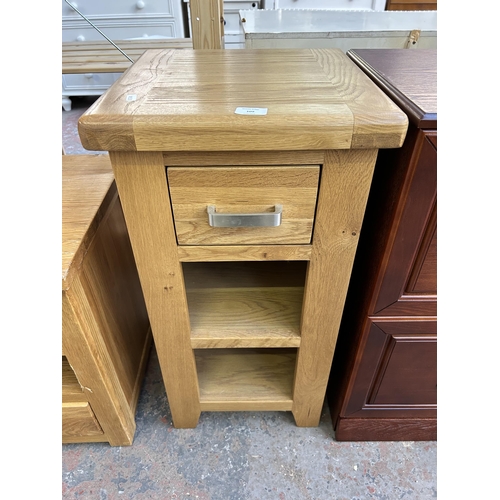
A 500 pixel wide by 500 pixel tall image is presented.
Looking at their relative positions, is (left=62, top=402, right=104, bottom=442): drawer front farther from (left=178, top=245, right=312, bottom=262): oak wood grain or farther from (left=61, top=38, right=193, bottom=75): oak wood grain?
(left=61, top=38, right=193, bottom=75): oak wood grain

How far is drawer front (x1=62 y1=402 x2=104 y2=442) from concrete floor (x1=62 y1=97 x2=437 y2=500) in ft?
0.25

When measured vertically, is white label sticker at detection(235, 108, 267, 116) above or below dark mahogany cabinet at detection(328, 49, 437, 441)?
above

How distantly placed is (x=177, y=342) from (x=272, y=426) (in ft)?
1.34

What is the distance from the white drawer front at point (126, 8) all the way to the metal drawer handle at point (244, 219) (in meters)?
2.31

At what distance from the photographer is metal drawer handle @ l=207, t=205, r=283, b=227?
522mm

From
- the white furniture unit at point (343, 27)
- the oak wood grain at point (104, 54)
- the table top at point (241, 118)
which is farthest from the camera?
the oak wood grain at point (104, 54)

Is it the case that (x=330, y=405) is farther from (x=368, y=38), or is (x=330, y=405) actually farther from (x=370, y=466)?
(x=368, y=38)

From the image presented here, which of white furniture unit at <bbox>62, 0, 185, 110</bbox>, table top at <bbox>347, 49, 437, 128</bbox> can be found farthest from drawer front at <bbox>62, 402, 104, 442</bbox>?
white furniture unit at <bbox>62, 0, 185, 110</bbox>

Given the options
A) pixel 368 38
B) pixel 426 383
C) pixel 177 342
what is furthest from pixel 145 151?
pixel 368 38

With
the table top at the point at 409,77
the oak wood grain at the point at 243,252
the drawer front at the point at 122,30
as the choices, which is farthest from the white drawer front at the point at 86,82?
the oak wood grain at the point at 243,252

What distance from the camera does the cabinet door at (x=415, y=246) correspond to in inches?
19.2

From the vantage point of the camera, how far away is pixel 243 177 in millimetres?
505

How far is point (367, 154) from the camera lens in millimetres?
491

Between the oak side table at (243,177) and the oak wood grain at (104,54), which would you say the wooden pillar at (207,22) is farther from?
the oak wood grain at (104,54)
